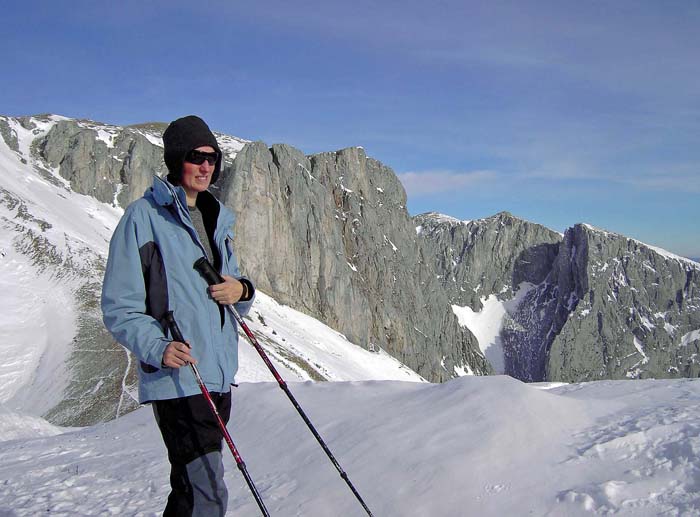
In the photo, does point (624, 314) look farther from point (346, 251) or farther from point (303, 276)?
point (303, 276)

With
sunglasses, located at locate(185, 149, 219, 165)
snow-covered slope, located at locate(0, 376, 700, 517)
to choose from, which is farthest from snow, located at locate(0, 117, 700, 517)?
sunglasses, located at locate(185, 149, 219, 165)

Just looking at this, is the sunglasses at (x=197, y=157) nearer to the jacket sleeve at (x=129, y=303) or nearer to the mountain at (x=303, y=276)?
the jacket sleeve at (x=129, y=303)

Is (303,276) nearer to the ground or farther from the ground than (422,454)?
farther from the ground

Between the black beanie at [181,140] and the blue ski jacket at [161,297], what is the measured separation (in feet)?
0.65

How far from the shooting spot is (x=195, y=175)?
169 inches

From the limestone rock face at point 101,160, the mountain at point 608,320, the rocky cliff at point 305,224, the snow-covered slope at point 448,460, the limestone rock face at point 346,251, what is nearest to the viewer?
the snow-covered slope at point 448,460

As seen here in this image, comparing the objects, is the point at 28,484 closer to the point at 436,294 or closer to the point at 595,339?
the point at 436,294

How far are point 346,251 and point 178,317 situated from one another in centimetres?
9159

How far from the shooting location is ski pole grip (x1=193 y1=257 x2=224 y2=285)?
4.09 metres

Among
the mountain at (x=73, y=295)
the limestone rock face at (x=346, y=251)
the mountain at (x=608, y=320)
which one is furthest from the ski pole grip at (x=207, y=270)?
the mountain at (x=608, y=320)

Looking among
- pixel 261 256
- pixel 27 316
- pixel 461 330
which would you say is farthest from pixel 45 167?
pixel 461 330

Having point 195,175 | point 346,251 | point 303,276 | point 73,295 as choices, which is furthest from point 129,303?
point 346,251

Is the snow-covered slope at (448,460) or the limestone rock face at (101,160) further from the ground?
the limestone rock face at (101,160)

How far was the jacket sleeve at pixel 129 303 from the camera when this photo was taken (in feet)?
12.2
